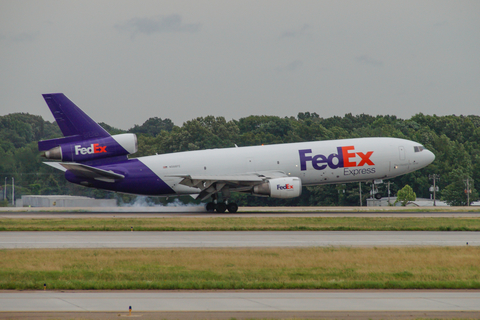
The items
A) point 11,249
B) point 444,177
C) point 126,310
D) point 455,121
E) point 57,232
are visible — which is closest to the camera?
point 126,310

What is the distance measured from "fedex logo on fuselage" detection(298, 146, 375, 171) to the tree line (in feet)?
62.1

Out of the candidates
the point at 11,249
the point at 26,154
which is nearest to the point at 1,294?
the point at 11,249

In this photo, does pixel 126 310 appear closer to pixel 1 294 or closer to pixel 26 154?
pixel 1 294

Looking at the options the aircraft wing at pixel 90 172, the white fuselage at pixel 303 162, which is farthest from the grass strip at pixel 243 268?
the white fuselage at pixel 303 162

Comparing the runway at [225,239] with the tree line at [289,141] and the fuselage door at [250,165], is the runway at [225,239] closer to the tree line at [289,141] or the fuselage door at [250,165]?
the fuselage door at [250,165]

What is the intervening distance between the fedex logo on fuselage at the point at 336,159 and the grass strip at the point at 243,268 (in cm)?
2228

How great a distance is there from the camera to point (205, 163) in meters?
46.2

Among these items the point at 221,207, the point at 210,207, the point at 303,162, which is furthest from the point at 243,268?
the point at 210,207

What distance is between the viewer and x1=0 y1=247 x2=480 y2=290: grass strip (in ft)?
51.8

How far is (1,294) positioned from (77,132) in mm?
32034

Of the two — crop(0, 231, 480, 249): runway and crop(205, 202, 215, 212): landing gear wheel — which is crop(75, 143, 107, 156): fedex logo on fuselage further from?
crop(0, 231, 480, 249): runway

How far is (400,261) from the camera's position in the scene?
19922mm

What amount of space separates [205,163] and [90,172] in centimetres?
899

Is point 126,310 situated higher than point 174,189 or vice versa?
point 174,189
